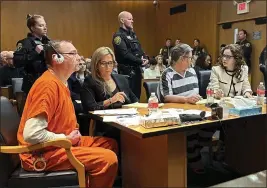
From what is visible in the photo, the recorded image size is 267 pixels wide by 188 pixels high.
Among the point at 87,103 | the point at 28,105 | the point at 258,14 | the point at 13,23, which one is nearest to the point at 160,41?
the point at 258,14

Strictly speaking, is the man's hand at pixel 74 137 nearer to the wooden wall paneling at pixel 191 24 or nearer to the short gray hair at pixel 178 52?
the short gray hair at pixel 178 52

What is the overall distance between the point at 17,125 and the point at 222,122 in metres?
1.24

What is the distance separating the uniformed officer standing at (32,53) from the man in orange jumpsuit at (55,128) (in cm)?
90

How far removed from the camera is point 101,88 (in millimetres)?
2381

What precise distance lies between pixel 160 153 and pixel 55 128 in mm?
628

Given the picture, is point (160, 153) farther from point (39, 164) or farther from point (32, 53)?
point (32, 53)

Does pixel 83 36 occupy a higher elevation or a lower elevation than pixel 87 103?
higher

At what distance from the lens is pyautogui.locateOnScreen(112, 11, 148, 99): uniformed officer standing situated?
3736mm

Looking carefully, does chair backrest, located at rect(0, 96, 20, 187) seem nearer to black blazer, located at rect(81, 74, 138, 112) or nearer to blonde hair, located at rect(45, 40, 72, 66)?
blonde hair, located at rect(45, 40, 72, 66)

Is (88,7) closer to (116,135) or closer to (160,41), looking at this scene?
(160,41)

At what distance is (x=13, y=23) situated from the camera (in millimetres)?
8148

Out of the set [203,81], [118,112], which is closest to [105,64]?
[118,112]

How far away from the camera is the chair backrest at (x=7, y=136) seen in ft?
5.43

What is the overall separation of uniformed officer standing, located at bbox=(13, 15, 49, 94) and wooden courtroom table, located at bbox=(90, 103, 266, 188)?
0.96 metres
